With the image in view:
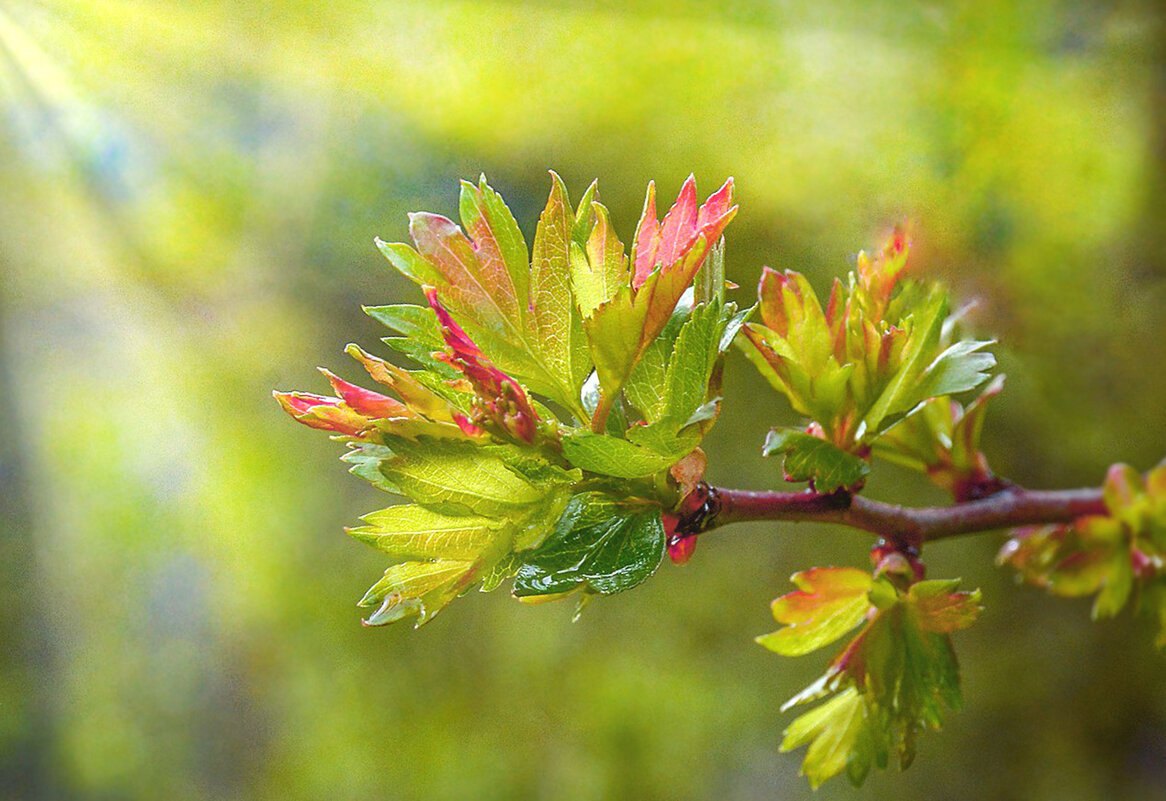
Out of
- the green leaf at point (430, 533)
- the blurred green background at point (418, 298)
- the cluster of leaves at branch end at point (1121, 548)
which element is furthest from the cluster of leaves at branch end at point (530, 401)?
the blurred green background at point (418, 298)

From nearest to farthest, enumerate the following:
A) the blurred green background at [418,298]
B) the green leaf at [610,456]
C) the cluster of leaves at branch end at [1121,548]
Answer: the green leaf at [610,456], the cluster of leaves at branch end at [1121,548], the blurred green background at [418,298]

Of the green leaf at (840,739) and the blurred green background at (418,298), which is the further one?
the blurred green background at (418,298)

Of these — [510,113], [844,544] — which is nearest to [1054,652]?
[844,544]

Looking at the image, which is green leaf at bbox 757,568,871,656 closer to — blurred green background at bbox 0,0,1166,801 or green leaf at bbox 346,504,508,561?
green leaf at bbox 346,504,508,561

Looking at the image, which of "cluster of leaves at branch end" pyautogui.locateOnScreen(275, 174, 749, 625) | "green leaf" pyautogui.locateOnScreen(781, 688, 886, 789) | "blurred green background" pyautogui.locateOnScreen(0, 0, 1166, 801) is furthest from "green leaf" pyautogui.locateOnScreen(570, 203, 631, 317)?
"blurred green background" pyautogui.locateOnScreen(0, 0, 1166, 801)

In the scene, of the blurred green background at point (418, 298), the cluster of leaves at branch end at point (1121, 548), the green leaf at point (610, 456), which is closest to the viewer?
the green leaf at point (610, 456)

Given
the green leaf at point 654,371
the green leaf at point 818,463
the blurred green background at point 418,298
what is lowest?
the blurred green background at point 418,298

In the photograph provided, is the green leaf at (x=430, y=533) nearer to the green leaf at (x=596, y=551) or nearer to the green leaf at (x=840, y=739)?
the green leaf at (x=596, y=551)

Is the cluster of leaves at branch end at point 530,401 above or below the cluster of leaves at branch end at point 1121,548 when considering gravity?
above
